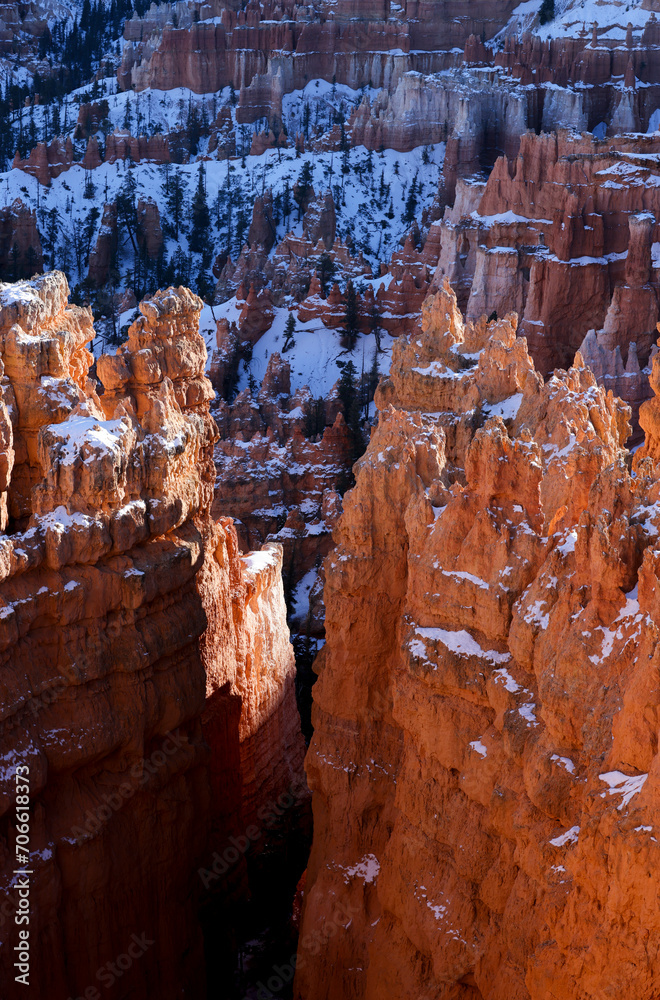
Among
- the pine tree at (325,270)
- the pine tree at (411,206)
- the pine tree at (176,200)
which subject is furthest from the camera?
the pine tree at (176,200)

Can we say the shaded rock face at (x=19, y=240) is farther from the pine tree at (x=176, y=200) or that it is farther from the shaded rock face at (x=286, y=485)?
the shaded rock face at (x=286, y=485)

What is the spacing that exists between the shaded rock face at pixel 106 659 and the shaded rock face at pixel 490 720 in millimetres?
1894

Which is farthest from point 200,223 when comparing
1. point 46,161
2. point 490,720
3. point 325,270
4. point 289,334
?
point 490,720

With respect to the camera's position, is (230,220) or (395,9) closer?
(230,220)

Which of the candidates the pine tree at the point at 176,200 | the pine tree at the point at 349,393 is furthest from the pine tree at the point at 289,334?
the pine tree at the point at 176,200

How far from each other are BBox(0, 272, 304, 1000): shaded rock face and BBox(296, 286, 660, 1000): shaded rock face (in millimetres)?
1894

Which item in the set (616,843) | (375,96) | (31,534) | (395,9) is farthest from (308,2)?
(616,843)

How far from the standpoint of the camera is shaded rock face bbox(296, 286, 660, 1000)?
739 cm

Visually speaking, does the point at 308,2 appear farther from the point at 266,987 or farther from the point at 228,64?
the point at 266,987

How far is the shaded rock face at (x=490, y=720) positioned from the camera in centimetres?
739

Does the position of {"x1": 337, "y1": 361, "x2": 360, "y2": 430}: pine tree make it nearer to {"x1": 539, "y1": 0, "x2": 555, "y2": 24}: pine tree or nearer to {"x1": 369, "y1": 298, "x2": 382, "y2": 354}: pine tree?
{"x1": 369, "y1": 298, "x2": 382, "y2": 354}: pine tree

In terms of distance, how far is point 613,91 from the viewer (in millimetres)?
55500

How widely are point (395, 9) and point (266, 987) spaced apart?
65.5 meters

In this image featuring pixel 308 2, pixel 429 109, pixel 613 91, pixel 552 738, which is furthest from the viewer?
pixel 308 2
